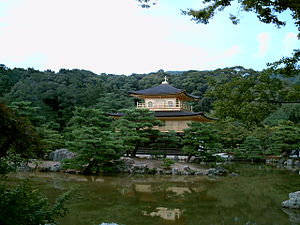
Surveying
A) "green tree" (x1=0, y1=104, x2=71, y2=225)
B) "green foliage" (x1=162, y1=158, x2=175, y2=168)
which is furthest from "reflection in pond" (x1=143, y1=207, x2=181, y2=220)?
"green foliage" (x1=162, y1=158, x2=175, y2=168)

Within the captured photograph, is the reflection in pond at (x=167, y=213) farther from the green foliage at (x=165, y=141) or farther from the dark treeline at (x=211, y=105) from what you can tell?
the green foliage at (x=165, y=141)

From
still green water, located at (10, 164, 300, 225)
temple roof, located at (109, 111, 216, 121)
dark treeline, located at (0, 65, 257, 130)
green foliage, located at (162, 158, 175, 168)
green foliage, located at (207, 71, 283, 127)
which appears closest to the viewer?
green foliage, located at (207, 71, 283, 127)

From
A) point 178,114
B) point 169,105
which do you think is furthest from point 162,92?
point 178,114

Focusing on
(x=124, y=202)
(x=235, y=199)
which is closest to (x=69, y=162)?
(x=124, y=202)

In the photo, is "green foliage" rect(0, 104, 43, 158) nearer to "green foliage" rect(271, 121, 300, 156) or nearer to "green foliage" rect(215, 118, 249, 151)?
"green foliage" rect(271, 121, 300, 156)

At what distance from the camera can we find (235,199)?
835 cm

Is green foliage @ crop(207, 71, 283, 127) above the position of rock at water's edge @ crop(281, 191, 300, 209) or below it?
above

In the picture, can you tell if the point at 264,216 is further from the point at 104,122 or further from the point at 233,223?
the point at 104,122

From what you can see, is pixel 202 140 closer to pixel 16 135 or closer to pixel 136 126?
pixel 136 126

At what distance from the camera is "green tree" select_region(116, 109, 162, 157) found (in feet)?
49.5

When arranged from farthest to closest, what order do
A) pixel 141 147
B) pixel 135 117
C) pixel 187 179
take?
pixel 141 147 → pixel 135 117 → pixel 187 179

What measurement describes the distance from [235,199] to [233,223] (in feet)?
8.08

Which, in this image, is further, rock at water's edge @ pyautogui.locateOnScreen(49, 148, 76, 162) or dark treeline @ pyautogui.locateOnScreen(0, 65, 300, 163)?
rock at water's edge @ pyautogui.locateOnScreen(49, 148, 76, 162)

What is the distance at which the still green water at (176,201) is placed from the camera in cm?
615
